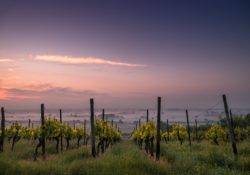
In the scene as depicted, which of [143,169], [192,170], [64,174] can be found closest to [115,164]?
[143,169]

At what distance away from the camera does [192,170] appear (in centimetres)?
1742

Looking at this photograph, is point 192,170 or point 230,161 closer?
point 192,170

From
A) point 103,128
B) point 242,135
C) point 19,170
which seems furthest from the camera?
point 242,135

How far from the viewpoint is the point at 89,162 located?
1798cm

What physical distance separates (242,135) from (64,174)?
31.1 meters

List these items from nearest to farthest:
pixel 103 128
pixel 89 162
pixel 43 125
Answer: pixel 89 162 < pixel 43 125 < pixel 103 128

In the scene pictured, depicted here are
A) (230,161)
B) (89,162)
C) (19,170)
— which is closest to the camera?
(19,170)

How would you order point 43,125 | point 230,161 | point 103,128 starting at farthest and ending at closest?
1. point 103,128
2. point 43,125
3. point 230,161

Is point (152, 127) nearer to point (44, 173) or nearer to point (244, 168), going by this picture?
point (244, 168)

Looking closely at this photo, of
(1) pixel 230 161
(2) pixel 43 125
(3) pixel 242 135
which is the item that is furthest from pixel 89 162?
(3) pixel 242 135

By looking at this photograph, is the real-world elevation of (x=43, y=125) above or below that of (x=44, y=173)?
above

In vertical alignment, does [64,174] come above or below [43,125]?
below

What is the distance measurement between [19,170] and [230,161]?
10710mm

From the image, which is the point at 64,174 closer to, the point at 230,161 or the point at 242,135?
the point at 230,161
